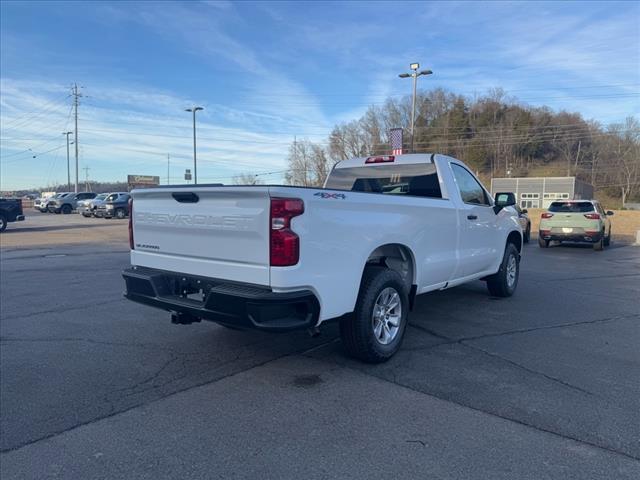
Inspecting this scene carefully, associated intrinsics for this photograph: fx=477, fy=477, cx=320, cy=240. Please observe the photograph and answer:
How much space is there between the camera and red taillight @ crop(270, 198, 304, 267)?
359cm

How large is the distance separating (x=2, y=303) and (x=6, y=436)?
16.3 ft

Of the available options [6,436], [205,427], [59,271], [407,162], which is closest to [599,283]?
[407,162]

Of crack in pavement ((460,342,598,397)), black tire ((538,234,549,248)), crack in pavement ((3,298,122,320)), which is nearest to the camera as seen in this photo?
crack in pavement ((460,342,598,397))

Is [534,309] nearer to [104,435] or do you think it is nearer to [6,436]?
[104,435]

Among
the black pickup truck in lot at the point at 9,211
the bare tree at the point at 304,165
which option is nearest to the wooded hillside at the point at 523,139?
the bare tree at the point at 304,165

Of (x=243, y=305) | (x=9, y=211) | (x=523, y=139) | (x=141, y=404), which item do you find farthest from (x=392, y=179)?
(x=523, y=139)

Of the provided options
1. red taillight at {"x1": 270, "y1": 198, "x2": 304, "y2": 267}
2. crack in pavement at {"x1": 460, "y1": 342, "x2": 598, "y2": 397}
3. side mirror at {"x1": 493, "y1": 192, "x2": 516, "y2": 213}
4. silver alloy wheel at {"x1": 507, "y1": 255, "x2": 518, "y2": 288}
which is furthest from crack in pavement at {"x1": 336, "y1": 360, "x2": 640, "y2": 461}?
silver alloy wheel at {"x1": 507, "y1": 255, "x2": 518, "y2": 288}

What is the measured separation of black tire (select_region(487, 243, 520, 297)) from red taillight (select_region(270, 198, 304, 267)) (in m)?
4.84

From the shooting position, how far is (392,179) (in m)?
6.45

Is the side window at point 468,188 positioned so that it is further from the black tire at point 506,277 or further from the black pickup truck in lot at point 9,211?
the black pickup truck in lot at point 9,211

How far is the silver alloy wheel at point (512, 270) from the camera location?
25.5ft

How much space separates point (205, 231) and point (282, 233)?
86cm

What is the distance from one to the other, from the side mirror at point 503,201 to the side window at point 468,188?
0.71ft

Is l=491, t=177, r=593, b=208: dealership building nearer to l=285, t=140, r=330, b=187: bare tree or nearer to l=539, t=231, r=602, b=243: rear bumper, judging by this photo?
l=285, t=140, r=330, b=187: bare tree
